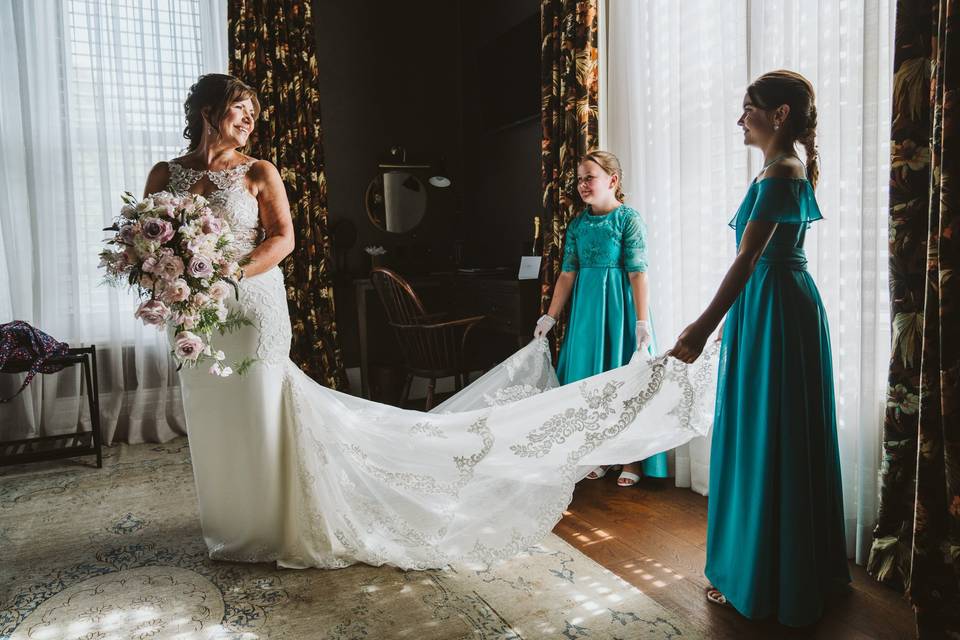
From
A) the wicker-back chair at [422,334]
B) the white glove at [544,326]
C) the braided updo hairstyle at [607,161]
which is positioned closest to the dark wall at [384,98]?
the wicker-back chair at [422,334]

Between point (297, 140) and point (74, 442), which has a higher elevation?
point (297, 140)

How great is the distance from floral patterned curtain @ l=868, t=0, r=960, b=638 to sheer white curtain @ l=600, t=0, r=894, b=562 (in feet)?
0.74

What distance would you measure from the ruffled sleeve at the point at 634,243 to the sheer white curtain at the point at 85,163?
284cm

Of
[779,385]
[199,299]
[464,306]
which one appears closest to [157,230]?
[199,299]

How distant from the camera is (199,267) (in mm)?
1990

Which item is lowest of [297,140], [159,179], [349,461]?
[349,461]

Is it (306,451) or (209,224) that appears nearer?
(209,224)

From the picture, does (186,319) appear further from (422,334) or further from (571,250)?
(422,334)

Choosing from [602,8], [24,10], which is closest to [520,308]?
[602,8]

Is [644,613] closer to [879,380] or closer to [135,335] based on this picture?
[879,380]

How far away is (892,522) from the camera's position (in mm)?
2094

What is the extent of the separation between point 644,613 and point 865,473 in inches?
35.4

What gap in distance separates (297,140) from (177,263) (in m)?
2.73

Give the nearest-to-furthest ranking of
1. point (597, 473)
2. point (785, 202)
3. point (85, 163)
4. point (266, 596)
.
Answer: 1. point (785, 202)
2. point (266, 596)
3. point (597, 473)
4. point (85, 163)
